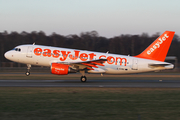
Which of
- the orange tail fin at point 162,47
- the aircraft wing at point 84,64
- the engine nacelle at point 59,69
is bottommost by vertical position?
the engine nacelle at point 59,69

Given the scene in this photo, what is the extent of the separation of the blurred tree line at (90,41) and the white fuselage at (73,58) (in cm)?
5231

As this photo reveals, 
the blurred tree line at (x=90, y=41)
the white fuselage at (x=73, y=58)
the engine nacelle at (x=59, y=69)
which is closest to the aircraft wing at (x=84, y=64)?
the white fuselage at (x=73, y=58)

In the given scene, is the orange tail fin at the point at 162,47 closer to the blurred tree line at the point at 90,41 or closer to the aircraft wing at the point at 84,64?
the aircraft wing at the point at 84,64

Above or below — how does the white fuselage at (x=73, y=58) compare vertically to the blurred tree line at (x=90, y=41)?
below

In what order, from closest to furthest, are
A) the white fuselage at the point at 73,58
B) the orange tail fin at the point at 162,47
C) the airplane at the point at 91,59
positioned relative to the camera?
the airplane at the point at 91,59
the white fuselage at the point at 73,58
the orange tail fin at the point at 162,47

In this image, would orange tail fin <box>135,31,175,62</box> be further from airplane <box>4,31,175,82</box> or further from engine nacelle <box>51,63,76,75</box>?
engine nacelle <box>51,63,76,75</box>

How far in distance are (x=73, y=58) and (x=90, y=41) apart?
209 ft

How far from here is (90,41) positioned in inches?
3504

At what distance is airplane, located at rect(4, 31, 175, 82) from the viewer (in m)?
25.1

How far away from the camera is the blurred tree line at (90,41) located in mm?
81156

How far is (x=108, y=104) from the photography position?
11742 mm

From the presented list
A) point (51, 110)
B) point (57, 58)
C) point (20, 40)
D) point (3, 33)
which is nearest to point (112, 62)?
point (57, 58)

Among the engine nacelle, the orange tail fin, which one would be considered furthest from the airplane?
the engine nacelle

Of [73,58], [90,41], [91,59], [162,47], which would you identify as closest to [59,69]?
[73,58]
